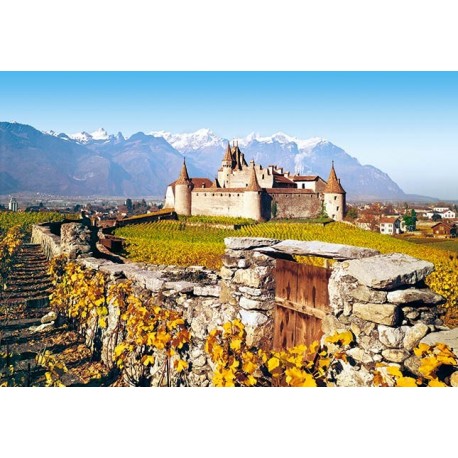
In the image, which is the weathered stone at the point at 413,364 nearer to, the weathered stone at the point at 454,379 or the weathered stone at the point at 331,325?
the weathered stone at the point at 454,379

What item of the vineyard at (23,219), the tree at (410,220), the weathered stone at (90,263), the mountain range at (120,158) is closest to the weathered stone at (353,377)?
the mountain range at (120,158)

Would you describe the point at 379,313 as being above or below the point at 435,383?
above

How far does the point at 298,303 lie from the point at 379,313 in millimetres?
957

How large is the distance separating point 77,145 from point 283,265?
4201 mm

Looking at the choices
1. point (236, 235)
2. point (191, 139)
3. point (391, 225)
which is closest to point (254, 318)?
point (236, 235)

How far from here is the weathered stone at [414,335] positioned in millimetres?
2865

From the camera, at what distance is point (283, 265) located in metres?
4.00

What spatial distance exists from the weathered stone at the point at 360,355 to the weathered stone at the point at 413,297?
479mm

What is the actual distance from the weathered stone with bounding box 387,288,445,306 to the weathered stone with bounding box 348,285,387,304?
5cm

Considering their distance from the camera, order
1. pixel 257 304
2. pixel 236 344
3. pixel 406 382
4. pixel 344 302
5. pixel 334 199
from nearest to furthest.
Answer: pixel 406 382 → pixel 344 302 → pixel 236 344 → pixel 257 304 → pixel 334 199

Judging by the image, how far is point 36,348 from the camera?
5391 mm

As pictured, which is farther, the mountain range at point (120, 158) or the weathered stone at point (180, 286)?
the mountain range at point (120, 158)

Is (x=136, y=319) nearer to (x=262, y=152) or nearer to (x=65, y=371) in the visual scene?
(x=65, y=371)

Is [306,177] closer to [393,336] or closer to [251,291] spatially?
[251,291]
